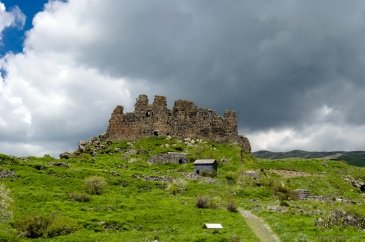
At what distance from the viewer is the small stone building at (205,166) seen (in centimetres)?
7275

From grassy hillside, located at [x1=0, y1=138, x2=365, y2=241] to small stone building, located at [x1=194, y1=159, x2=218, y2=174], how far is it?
1.39 meters

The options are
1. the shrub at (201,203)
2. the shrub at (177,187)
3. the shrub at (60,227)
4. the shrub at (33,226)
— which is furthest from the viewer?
the shrub at (177,187)

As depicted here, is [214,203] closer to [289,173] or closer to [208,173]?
[208,173]

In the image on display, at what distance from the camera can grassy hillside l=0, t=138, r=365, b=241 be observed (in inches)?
1517

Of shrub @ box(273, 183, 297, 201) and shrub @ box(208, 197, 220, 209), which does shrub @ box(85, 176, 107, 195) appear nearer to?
shrub @ box(208, 197, 220, 209)

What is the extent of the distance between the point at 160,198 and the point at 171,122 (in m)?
41.6

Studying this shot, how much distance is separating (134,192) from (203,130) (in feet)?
130

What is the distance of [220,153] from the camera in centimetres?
8712

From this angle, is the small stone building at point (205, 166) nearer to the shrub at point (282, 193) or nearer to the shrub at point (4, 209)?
the shrub at point (282, 193)

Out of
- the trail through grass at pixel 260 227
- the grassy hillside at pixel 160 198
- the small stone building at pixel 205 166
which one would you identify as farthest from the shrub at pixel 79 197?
the small stone building at pixel 205 166

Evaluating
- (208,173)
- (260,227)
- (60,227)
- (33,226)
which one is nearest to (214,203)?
(260,227)

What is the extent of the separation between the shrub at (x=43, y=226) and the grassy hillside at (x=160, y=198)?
8cm

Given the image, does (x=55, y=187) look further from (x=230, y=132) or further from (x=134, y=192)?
(x=230, y=132)

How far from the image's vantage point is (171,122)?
9538 centimetres
